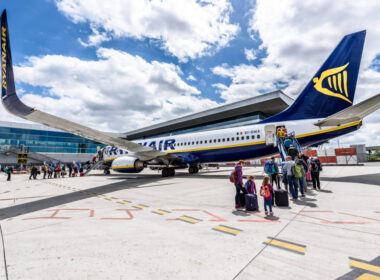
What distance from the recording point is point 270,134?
13930 mm

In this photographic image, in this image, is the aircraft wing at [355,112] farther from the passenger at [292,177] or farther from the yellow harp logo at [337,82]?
the passenger at [292,177]

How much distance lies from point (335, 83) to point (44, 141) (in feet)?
204

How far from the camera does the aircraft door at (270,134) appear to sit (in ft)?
45.5

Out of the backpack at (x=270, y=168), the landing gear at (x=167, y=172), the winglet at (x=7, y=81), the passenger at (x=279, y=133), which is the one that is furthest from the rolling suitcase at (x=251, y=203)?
the landing gear at (x=167, y=172)

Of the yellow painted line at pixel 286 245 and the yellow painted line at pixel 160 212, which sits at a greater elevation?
the yellow painted line at pixel 160 212

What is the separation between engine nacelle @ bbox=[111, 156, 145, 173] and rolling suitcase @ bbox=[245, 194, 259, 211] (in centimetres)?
1185

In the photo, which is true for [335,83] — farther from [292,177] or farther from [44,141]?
[44,141]

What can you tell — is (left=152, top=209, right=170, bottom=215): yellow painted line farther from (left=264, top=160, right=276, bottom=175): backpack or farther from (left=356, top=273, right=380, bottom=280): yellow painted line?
(left=264, top=160, right=276, bottom=175): backpack

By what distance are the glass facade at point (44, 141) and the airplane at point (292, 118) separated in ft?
155

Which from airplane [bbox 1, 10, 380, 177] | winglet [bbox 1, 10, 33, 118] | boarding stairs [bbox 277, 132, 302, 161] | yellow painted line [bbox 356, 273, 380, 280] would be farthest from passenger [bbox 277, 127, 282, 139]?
winglet [bbox 1, 10, 33, 118]

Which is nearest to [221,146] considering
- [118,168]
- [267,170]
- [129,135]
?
[267,170]

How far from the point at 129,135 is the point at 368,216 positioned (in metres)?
73.7

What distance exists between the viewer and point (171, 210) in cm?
631

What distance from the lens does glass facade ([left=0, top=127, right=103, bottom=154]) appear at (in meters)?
47.3
